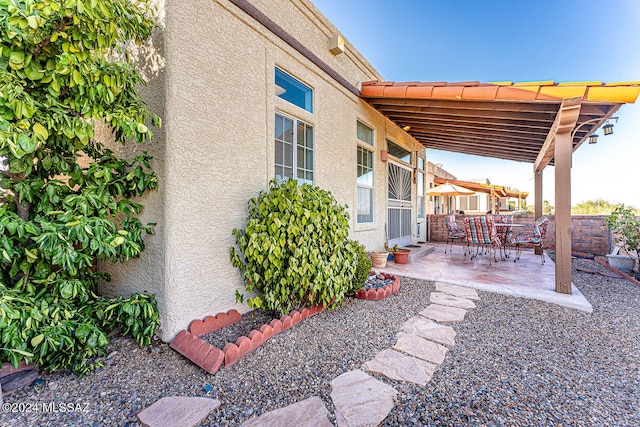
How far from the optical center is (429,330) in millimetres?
3059

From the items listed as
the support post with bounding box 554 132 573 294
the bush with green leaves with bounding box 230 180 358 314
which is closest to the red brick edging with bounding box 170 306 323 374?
the bush with green leaves with bounding box 230 180 358 314

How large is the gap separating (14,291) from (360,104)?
6010 mm

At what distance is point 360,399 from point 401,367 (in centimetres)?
59

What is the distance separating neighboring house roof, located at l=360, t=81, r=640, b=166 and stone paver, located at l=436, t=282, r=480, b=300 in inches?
112

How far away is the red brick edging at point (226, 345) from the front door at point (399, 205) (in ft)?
15.7

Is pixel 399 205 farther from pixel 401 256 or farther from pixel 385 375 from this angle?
pixel 385 375

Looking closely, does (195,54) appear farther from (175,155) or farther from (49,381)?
(49,381)

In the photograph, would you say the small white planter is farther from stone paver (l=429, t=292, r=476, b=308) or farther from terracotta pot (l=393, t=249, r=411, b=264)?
stone paver (l=429, t=292, r=476, b=308)

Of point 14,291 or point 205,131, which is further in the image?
point 205,131

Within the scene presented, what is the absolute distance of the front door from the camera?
7.42 meters

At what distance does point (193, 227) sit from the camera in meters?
2.86

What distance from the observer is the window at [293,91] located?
4.18 metres

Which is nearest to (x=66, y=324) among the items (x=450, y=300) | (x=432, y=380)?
(x=432, y=380)

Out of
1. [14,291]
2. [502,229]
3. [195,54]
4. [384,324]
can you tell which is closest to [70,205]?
[14,291]
